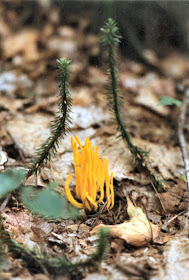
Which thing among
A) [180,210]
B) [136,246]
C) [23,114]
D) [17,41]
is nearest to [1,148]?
[23,114]

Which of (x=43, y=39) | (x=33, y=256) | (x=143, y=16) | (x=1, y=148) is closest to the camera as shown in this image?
(x=33, y=256)

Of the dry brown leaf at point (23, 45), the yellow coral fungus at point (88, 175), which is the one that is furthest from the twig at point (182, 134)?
the dry brown leaf at point (23, 45)

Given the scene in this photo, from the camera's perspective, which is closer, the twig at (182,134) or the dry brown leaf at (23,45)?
the twig at (182,134)

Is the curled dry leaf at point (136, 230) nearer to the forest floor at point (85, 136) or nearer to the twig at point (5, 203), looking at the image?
the forest floor at point (85, 136)

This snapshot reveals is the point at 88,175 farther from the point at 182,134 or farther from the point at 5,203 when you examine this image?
the point at 182,134

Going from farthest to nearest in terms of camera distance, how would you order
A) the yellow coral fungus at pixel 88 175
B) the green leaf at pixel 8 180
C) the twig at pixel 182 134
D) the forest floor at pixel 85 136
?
the twig at pixel 182 134
the yellow coral fungus at pixel 88 175
the forest floor at pixel 85 136
the green leaf at pixel 8 180

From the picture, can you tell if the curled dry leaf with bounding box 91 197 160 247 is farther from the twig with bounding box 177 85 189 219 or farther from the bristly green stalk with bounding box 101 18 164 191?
the twig with bounding box 177 85 189 219

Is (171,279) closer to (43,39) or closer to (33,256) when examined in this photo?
(33,256)
